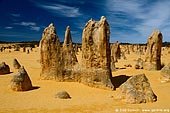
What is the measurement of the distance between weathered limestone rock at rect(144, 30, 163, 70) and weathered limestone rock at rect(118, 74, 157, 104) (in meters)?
9.50

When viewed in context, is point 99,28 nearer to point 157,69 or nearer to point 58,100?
point 58,100

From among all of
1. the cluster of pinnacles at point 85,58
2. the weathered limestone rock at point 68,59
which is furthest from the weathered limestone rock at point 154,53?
the weathered limestone rock at point 68,59

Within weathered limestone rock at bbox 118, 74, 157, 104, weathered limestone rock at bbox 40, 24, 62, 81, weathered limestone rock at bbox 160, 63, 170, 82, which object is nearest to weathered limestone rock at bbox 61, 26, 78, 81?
weathered limestone rock at bbox 40, 24, 62, 81

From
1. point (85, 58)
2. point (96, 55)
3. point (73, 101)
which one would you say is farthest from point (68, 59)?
point (73, 101)

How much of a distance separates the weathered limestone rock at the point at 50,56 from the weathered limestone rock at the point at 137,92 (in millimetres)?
5549

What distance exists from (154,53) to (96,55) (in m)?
7.93

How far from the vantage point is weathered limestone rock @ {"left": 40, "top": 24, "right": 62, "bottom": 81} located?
639 inches

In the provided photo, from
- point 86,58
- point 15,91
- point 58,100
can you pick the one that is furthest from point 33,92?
point 86,58

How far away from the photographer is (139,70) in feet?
67.0

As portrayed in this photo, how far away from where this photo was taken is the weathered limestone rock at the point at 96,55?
1435 cm

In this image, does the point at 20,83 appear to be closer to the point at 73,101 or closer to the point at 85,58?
the point at 73,101

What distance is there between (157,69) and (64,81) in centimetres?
852

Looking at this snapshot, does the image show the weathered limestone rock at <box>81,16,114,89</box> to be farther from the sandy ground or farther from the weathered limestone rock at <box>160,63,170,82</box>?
the weathered limestone rock at <box>160,63,170,82</box>

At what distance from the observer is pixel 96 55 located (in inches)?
585
